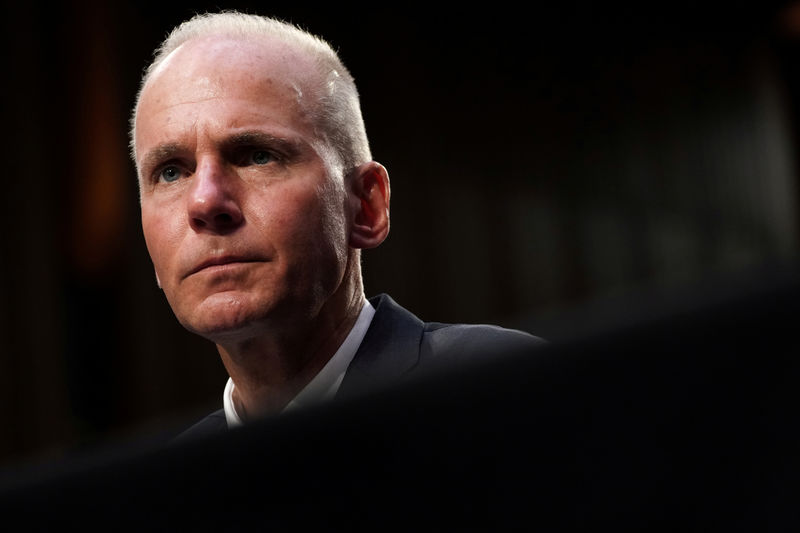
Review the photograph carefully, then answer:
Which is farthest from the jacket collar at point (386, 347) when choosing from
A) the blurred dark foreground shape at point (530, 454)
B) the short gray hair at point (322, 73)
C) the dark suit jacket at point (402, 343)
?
the blurred dark foreground shape at point (530, 454)

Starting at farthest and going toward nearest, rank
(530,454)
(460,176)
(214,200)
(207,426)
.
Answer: (460,176) < (214,200) < (207,426) < (530,454)

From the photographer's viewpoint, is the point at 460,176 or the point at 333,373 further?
the point at 460,176

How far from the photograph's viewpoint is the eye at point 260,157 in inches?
23.7

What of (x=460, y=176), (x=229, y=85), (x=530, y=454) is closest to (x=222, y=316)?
(x=229, y=85)

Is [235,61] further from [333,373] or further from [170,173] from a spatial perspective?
Answer: [333,373]

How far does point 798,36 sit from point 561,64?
7593 millimetres

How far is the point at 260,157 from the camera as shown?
1.98 feet

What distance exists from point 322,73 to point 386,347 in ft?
0.60

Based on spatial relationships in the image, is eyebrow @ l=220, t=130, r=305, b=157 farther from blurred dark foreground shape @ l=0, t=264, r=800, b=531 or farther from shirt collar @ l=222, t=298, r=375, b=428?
blurred dark foreground shape @ l=0, t=264, r=800, b=531

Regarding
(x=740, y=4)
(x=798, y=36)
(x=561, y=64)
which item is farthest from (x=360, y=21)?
(x=798, y=36)

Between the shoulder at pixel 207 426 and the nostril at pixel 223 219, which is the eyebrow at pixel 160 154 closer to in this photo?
the nostril at pixel 223 219

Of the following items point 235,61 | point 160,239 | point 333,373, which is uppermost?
point 235,61

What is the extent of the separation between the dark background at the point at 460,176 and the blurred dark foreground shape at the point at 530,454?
2cm

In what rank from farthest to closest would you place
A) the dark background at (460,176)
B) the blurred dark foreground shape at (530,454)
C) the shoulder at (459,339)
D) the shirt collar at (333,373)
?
the dark background at (460,176) → the shirt collar at (333,373) → the shoulder at (459,339) → the blurred dark foreground shape at (530,454)
